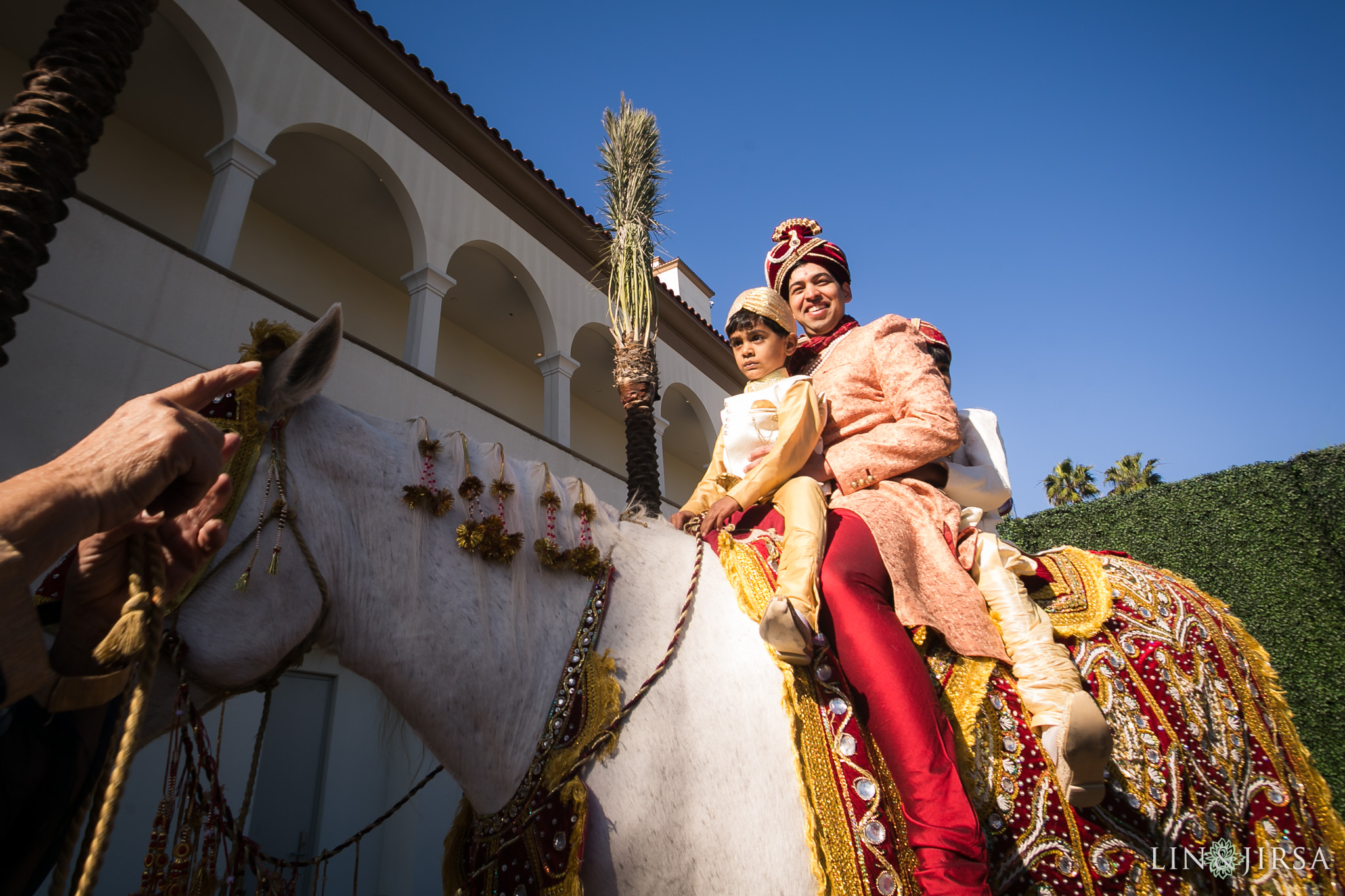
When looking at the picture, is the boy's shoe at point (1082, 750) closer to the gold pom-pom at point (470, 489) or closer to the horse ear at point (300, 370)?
the gold pom-pom at point (470, 489)

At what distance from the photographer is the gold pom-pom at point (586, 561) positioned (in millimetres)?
1919

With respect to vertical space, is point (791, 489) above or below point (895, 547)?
above

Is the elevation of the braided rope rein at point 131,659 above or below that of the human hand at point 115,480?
below

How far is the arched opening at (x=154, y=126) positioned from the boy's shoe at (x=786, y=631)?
25.0 ft

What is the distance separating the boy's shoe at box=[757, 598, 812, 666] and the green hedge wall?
18.1 feet

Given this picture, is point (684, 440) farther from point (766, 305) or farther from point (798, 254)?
point (766, 305)

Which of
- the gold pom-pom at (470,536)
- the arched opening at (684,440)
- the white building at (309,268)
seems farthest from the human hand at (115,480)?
the arched opening at (684,440)

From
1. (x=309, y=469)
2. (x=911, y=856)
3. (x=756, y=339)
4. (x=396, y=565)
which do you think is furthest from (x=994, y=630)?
(x=309, y=469)

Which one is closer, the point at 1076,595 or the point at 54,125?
the point at 1076,595

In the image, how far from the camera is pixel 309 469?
5.62ft

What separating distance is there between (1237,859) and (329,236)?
10743mm

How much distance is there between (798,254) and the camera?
316cm

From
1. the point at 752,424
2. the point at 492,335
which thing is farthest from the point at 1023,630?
the point at 492,335

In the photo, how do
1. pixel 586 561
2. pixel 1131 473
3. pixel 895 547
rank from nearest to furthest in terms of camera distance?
pixel 586 561 < pixel 895 547 < pixel 1131 473
